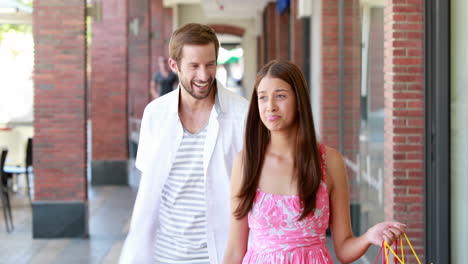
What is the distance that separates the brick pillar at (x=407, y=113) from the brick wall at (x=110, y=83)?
8.32 m

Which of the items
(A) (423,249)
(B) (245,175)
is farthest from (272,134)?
(A) (423,249)

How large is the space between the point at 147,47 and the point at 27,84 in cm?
519

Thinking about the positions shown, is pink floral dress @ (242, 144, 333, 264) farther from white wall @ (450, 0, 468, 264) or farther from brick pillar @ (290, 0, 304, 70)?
brick pillar @ (290, 0, 304, 70)

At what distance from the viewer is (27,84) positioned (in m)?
13.1

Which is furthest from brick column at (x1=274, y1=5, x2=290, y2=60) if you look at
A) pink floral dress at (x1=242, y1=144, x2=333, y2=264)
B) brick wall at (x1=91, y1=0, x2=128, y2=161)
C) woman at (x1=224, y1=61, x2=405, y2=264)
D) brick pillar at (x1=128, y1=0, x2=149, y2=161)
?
pink floral dress at (x1=242, y1=144, x2=333, y2=264)

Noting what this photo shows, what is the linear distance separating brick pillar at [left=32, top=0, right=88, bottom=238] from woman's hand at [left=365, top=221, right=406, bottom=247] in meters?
6.63

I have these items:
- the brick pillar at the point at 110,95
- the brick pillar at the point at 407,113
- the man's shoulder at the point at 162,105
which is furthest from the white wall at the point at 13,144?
the man's shoulder at the point at 162,105

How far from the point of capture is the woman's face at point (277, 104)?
2.43 metres

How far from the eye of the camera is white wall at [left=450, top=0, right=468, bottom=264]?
4.28m

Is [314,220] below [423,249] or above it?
above

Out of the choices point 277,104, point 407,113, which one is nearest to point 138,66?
point 407,113

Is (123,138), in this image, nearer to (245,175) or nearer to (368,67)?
(368,67)

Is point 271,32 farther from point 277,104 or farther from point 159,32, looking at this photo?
point 277,104

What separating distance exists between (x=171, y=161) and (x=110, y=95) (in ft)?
33.8
